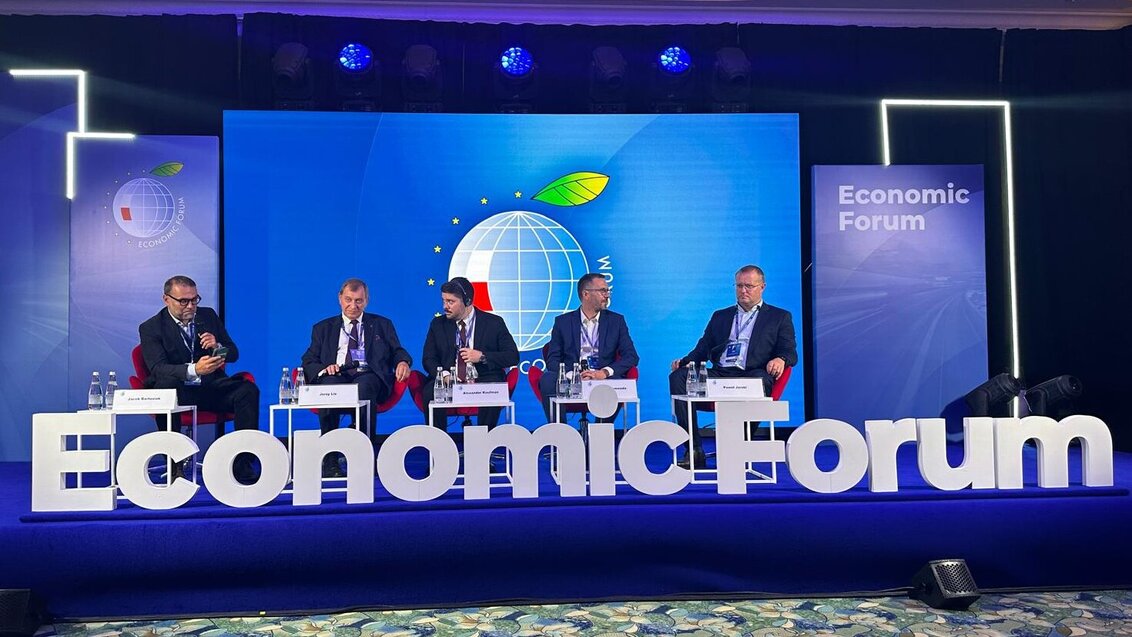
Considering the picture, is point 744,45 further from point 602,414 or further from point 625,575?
point 625,575

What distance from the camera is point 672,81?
20.2 ft

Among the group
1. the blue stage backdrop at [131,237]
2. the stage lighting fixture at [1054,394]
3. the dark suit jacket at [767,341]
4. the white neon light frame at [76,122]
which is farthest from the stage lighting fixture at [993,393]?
the white neon light frame at [76,122]

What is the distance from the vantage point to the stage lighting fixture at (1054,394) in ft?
18.0

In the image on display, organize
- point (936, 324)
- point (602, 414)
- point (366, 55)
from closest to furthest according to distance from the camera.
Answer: point (602, 414) < point (366, 55) < point (936, 324)

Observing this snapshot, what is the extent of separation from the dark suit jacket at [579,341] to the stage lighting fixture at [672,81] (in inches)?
64.8

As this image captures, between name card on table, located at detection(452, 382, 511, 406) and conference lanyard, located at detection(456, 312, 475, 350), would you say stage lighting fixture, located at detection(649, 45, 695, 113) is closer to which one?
Answer: conference lanyard, located at detection(456, 312, 475, 350)

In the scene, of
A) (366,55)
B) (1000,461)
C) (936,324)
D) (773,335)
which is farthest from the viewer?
(936,324)

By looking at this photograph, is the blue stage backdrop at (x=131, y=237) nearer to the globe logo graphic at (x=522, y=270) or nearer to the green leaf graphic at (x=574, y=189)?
the globe logo graphic at (x=522, y=270)

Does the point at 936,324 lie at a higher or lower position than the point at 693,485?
higher

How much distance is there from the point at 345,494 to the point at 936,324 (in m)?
4.19

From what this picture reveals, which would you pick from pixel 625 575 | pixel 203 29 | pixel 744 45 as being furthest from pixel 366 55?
pixel 625 575

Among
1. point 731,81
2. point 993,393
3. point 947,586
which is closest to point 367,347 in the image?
point 731,81

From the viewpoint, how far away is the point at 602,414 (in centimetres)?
A: 396

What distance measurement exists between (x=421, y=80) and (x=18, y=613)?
12.6 feet
